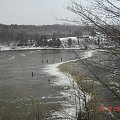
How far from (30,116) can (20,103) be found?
440 cm

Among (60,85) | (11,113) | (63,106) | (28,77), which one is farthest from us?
(28,77)

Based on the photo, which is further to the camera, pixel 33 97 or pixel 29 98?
pixel 33 97

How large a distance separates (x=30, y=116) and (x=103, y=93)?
8735 millimetres

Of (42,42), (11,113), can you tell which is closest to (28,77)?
(11,113)

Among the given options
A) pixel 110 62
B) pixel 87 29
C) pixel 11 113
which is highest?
pixel 87 29

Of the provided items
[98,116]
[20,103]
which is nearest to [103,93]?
[98,116]

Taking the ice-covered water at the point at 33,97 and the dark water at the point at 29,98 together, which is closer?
the dark water at the point at 29,98

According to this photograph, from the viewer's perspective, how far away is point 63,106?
21.2m

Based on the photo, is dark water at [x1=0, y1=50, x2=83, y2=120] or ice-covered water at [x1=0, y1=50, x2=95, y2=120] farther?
ice-covered water at [x1=0, y1=50, x2=95, y2=120]

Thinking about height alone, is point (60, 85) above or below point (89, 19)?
below

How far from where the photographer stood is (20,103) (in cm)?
2250

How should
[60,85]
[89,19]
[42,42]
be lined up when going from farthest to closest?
1. [42,42]
2. [60,85]
3. [89,19]

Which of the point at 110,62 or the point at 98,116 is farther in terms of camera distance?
the point at 98,116

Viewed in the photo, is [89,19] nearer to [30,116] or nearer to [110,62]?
[110,62]
